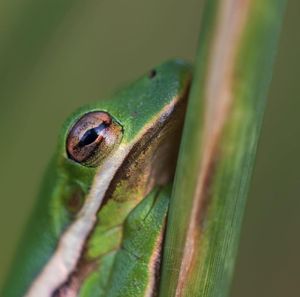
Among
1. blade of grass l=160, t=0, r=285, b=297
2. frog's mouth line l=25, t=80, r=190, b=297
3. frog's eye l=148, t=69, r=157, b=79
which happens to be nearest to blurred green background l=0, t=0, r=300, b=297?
frog's eye l=148, t=69, r=157, b=79

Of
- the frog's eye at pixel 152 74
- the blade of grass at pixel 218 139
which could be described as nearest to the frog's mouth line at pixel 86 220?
the frog's eye at pixel 152 74

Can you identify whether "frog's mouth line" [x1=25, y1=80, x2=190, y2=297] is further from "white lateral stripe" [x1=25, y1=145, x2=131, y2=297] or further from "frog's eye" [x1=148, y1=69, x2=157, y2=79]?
"frog's eye" [x1=148, y1=69, x2=157, y2=79]

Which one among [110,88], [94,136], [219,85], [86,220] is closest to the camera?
[219,85]

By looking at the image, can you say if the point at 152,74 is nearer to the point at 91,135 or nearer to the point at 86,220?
the point at 91,135

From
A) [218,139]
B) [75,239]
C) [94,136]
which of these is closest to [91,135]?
[94,136]

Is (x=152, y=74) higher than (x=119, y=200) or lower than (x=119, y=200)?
higher

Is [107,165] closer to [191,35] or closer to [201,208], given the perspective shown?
[201,208]

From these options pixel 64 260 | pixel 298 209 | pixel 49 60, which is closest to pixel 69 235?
pixel 64 260
